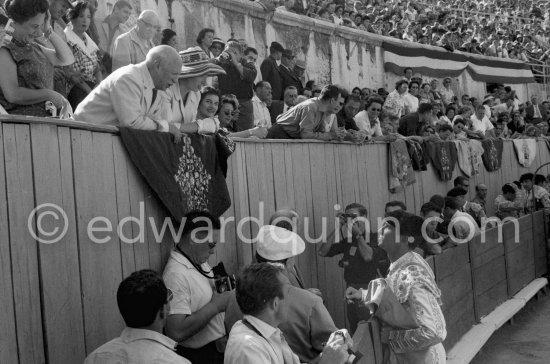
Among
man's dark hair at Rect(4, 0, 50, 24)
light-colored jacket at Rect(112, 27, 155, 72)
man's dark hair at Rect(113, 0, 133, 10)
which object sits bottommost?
man's dark hair at Rect(4, 0, 50, 24)

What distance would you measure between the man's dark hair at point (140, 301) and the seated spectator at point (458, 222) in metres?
5.96

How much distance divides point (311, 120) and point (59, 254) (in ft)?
14.5

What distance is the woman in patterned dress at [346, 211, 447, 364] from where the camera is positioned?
4703 mm

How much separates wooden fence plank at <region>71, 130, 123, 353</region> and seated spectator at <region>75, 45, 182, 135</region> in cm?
33

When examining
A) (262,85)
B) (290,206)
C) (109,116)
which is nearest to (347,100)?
(262,85)

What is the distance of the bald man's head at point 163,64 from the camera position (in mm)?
4625

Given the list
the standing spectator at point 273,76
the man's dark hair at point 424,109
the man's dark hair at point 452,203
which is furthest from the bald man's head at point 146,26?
the man's dark hair at point 424,109

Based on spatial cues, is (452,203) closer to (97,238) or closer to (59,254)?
(97,238)

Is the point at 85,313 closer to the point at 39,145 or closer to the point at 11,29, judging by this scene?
the point at 39,145

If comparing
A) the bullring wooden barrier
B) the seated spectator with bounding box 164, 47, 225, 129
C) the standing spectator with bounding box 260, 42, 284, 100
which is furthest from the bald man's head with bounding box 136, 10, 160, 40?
the standing spectator with bounding box 260, 42, 284, 100

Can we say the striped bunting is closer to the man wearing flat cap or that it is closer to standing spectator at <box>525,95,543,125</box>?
standing spectator at <box>525,95,543,125</box>

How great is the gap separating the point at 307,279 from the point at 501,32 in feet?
77.6

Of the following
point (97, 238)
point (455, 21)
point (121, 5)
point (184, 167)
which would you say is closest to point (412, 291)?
point (184, 167)

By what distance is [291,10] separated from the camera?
52.5 feet
